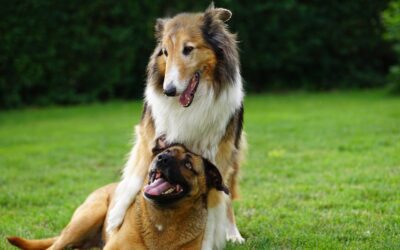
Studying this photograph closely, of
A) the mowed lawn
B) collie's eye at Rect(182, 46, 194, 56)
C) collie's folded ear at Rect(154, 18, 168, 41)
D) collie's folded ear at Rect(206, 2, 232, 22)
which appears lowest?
the mowed lawn

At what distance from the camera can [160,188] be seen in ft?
17.5

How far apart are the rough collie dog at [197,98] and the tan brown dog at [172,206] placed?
149mm

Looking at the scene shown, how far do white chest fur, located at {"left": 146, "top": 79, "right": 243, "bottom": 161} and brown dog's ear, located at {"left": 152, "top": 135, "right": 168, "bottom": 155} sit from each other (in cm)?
4

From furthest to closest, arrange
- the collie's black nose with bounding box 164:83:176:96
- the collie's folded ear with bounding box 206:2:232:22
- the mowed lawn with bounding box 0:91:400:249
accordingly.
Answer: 1. the mowed lawn with bounding box 0:91:400:249
2. the collie's folded ear with bounding box 206:2:232:22
3. the collie's black nose with bounding box 164:83:176:96

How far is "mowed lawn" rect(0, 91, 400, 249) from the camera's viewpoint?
634 cm

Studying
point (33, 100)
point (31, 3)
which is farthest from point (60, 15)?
point (33, 100)

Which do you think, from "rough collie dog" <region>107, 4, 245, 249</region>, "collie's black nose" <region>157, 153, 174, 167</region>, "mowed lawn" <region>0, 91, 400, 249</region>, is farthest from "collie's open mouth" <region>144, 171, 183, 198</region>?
"mowed lawn" <region>0, 91, 400, 249</region>

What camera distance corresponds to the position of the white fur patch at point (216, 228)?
5.59 meters

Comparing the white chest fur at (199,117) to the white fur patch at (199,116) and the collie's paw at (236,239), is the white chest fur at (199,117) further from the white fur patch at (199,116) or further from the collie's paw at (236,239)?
the collie's paw at (236,239)

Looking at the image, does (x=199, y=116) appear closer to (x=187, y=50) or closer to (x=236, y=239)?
(x=187, y=50)

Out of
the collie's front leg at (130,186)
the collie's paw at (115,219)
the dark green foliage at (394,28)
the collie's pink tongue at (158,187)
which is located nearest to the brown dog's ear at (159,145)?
the collie's front leg at (130,186)

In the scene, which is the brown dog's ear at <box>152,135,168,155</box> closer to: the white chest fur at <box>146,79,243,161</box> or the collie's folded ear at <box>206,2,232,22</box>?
the white chest fur at <box>146,79,243,161</box>

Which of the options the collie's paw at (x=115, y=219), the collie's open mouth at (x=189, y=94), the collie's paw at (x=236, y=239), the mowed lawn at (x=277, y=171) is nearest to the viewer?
the collie's open mouth at (x=189, y=94)

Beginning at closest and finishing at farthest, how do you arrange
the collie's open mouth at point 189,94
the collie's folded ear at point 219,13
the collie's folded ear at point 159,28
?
1. the collie's open mouth at point 189,94
2. the collie's folded ear at point 219,13
3. the collie's folded ear at point 159,28
